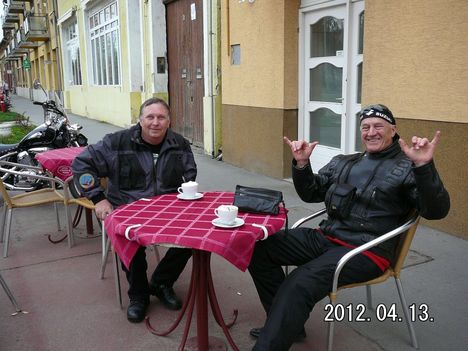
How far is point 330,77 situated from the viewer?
594cm

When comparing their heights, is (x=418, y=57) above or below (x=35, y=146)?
above

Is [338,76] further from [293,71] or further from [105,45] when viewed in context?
[105,45]

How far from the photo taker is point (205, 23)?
326 inches

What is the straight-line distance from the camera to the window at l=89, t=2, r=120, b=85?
13562mm

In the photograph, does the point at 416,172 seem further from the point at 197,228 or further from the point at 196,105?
the point at 196,105

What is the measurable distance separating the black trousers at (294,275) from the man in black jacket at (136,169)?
730mm

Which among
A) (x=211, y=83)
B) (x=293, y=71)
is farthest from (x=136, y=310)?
(x=211, y=83)

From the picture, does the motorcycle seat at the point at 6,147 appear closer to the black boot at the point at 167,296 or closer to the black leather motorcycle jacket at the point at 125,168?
the black leather motorcycle jacket at the point at 125,168

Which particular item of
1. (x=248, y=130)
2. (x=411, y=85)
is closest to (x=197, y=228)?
(x=411, y=85)

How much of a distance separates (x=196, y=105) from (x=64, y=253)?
5.66m

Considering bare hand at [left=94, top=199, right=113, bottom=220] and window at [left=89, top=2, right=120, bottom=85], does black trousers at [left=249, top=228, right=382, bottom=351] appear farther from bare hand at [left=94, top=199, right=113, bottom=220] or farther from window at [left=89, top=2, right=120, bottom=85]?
window at [left=89, top=2, right=120, bottom=85]

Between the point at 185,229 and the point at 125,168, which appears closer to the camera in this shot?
the point at 185,229

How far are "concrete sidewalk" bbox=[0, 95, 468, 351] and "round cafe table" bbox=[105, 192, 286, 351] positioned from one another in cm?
30

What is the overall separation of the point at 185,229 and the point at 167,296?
1.13 metres
